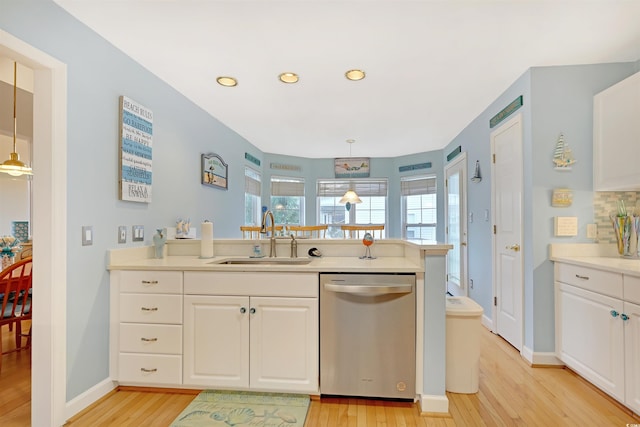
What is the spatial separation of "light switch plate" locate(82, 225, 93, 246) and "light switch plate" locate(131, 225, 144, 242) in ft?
1.24

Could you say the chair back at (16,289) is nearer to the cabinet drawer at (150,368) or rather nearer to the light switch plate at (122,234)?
the light switch plate at (122,234)

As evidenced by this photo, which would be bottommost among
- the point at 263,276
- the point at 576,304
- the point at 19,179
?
the point at 576,304

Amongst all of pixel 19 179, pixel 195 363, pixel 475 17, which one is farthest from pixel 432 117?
pixel 19 179

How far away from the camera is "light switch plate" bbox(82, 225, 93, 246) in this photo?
197cm

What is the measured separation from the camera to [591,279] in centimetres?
217

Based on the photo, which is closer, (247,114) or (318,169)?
(247,114)

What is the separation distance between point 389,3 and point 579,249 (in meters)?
2.33

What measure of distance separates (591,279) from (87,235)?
327 centimetres

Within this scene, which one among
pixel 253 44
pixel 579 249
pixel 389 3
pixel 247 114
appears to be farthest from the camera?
pixel 247 114

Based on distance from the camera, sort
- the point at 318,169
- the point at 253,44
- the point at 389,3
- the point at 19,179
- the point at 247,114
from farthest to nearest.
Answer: the point at 318,169
the point at 19,179
the point at 247,114
the point at 253,44
the point at 389,3

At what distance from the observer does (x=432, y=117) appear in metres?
3.96

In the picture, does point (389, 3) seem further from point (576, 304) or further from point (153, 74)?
point (576, 304)

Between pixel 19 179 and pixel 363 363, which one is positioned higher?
pixel 19 179

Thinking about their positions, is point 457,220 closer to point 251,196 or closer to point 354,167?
point 354,167
